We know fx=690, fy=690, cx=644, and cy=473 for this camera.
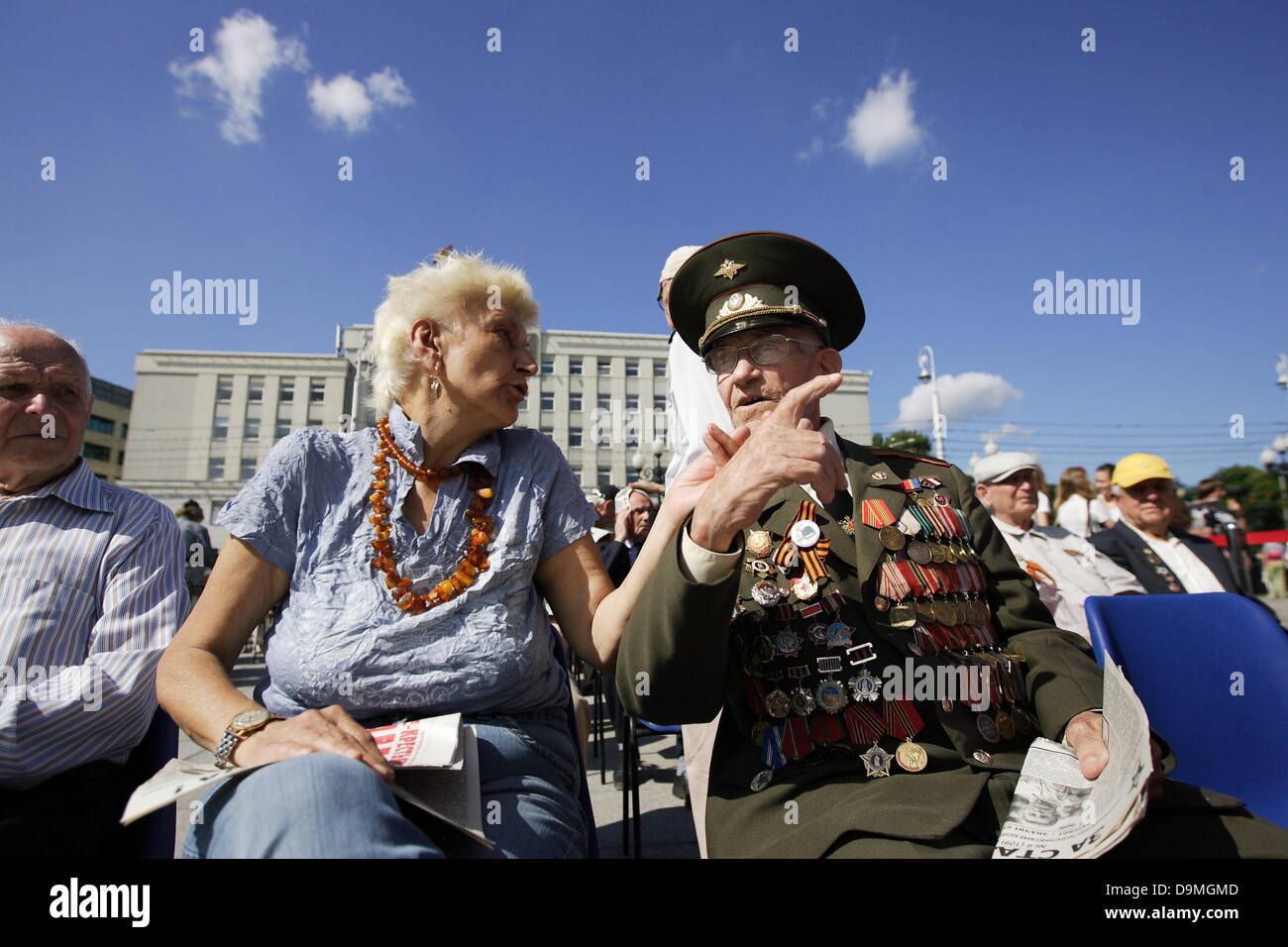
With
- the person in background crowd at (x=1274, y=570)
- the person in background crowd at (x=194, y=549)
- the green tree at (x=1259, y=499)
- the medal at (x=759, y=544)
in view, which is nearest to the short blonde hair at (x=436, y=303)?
the medal at (x=759, y=544)

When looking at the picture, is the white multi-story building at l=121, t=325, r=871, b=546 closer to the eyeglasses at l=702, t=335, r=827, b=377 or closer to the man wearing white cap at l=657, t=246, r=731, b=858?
the man wearing white cap at l=657, t=246, r=731, b=858

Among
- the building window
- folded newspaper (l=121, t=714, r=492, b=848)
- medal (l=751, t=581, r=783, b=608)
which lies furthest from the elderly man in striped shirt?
the building window

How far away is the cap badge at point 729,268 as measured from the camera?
207 centimetres

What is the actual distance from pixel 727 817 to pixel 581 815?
0.34m

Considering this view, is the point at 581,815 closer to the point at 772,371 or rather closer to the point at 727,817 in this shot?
the point at 727,817

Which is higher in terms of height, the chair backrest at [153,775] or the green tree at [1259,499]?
the green tree at [1259,499]

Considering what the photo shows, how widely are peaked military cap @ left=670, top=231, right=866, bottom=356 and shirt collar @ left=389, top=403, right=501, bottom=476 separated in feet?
2.24

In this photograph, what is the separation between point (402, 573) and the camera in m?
1.75

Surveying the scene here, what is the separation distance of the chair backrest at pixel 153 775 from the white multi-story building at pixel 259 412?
181ft

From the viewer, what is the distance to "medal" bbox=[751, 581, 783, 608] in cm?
170

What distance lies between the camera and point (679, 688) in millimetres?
1473

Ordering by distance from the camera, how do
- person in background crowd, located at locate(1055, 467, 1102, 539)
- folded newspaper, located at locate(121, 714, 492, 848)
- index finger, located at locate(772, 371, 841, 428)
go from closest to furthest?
1. folded newspaper, located at locate(121, 714, 492, 848)
2. index finger, located at locate(772, 371, 841, 428)
3. person in background crowd, located at locate(1055, 467, 1102, 539)

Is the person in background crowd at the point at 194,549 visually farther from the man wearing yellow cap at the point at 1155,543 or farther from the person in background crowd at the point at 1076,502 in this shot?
the person in background crowd at the point at 1076,502
